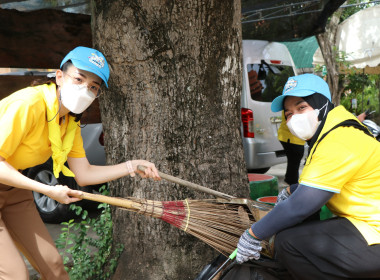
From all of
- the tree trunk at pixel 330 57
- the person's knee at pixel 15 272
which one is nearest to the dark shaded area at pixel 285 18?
the tree trunk at pixel 330 57

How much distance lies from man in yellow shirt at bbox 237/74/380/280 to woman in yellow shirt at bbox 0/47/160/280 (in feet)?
3.57

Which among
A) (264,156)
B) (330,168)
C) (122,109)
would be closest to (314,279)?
(330,168)

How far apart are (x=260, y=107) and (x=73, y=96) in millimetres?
4928

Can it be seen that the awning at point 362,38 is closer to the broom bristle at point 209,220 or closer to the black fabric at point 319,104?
the black fabric at point 319,104

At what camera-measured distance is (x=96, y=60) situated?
236cm

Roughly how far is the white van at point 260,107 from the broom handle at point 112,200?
4314 millimetres

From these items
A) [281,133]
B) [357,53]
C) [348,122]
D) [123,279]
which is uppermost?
[357,53]

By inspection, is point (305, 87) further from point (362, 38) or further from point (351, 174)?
point (362, 38)

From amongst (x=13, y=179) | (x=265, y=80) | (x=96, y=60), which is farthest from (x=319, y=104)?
(x=265, y=80)

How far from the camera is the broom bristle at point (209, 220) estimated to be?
104 inches

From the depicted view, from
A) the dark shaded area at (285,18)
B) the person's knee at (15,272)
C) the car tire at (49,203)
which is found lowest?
the car tire at (49,203)

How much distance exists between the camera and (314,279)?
2197 millimetres

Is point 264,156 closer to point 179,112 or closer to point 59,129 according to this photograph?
point 179,112

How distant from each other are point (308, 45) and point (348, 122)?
55.7 feet
